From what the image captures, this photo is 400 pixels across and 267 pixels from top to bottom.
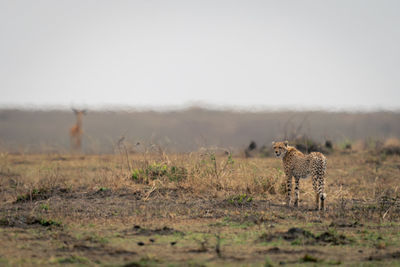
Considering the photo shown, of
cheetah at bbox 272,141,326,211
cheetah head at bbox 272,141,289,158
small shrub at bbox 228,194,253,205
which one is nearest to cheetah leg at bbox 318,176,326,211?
cheetah at bbox 272,141,326,211

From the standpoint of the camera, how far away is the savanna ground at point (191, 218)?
6645mm

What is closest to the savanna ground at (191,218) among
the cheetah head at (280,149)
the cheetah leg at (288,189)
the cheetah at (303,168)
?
the cheetah leg at (288,189)

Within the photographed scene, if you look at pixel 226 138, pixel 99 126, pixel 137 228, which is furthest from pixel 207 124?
pixel 137 228

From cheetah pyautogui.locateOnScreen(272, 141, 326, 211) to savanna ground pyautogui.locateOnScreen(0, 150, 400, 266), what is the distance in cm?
29

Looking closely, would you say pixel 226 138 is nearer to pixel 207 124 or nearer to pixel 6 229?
pixel 207 124

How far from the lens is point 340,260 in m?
6.41

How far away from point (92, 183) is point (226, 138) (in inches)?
1092

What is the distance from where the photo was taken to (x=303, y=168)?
10.6m

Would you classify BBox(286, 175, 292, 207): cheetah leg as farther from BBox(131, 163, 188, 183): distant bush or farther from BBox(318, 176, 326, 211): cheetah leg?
BBox(131, 163, 188, 183): distant bush

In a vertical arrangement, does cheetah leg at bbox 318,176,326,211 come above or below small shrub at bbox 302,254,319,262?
above

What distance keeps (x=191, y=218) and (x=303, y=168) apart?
2578 millimetres

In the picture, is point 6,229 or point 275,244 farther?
point 6,229

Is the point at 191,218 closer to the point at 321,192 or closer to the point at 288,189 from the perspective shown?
the point at 288,189

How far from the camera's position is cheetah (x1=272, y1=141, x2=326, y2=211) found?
33.6 feet
